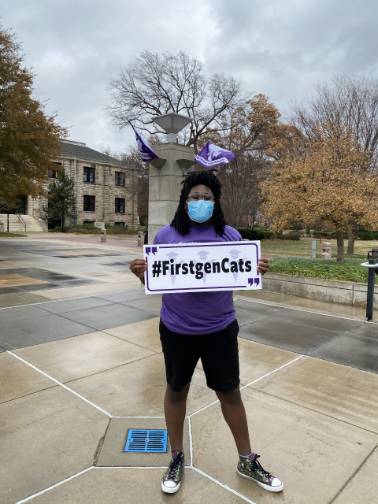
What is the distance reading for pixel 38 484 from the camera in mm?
2480

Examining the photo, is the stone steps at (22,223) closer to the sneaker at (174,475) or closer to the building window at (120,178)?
the building window at (120,178)

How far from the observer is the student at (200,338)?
2391 mm

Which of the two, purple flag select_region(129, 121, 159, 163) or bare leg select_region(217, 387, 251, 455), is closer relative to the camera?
bare leg select_region(217, 387, 251, 455)

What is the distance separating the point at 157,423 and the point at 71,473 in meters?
0.81

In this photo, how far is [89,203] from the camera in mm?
50781

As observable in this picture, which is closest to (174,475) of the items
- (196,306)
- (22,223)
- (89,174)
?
(196,306)

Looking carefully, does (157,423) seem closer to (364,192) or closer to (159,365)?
(159,365)

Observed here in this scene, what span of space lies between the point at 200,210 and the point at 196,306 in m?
0.59

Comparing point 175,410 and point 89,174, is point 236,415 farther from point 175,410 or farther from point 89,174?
point 89,174

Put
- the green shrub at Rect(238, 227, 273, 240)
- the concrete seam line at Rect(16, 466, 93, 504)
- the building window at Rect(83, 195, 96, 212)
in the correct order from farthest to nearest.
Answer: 1. the building window at Rect(83, 195, 96, 212)
2. the green shrub at Rect(238, 227, 273, 240)
3. the concrete seam line at Rect(16, 466, 93, 504)

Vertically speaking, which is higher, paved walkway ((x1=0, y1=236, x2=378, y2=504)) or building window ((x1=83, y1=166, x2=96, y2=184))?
building window ((x1=83, y1=166, x2=96, y2=184))

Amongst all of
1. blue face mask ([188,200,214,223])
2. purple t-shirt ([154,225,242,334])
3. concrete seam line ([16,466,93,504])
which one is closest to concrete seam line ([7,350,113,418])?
concrete seam line ([16,466,93,504])

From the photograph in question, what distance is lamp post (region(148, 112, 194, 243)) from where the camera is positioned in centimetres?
896

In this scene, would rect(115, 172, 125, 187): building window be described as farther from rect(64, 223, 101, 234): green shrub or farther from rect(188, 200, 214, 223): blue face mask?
rect(188, 200, 214, 223): blue face mask
